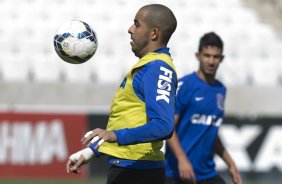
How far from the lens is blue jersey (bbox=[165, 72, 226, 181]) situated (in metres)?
6.77

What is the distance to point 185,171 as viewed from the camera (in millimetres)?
6254

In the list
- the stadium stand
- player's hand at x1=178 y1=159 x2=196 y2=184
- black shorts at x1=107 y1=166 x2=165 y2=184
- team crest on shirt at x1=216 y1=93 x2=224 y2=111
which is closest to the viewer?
black shorts at x1=107 y1=166 x2=165 y2=184

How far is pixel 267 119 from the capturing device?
12992 millimetres

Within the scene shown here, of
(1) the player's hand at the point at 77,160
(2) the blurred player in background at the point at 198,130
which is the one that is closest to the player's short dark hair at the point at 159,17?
(1) the player's hand at the point at 77,160

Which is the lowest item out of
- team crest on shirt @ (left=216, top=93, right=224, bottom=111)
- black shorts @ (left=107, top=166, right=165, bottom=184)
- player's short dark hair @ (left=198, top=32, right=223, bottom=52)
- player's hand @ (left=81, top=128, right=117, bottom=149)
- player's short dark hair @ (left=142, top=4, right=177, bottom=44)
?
black shorts @ (left=107, top=166, right=165, bottom=184)

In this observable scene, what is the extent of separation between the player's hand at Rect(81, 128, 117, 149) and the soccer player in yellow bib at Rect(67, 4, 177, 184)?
14 mm

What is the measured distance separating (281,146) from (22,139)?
4.55 meters

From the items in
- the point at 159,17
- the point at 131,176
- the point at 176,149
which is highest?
the point at 159,17

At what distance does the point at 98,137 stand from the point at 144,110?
0.55 m

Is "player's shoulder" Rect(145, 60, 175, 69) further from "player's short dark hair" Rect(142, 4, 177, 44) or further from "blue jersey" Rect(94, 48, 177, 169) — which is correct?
"player's short dark hair" Rect(142, 4, 177, 44)

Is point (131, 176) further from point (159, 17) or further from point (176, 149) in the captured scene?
point (176, 149)

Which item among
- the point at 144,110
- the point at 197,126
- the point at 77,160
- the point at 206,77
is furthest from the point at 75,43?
the point at 206,77

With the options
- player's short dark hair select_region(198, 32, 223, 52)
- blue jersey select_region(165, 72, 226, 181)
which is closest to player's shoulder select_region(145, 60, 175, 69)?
blue jersey select_region(165, 72, 226, 181)

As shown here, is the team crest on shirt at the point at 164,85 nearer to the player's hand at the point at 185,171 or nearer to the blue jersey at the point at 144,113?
the blue jersey at the point at 144,113
